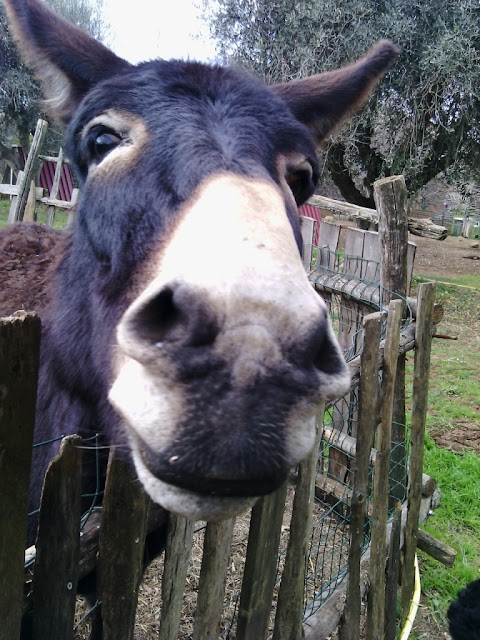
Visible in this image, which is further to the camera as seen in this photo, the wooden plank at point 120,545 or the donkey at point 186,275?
the wooden plank at point 120,545

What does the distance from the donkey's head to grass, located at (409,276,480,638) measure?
357 cm

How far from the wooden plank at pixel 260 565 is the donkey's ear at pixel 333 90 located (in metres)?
2.05

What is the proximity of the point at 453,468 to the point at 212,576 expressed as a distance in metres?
4.36

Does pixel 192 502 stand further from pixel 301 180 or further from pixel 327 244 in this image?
pixel 327 244

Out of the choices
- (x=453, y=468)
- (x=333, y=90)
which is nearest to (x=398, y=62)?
(x=453, y=468)

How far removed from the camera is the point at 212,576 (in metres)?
2.15

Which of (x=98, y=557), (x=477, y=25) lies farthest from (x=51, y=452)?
(x=477, y=25)

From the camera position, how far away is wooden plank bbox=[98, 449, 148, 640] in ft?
5.53

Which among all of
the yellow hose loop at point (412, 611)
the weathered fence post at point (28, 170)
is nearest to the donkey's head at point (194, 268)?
the yellow hose loop at point (412, 611)

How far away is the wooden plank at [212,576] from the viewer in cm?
211

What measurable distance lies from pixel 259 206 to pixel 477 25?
12178 millimetres

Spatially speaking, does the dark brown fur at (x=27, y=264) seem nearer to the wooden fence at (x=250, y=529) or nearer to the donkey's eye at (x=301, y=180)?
the donkey's eye at (x=301, y=180)

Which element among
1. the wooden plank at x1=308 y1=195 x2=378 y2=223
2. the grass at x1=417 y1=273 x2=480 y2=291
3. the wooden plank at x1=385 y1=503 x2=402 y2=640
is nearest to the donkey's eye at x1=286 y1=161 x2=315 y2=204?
the wooden plank at x1=385 y1=503 x2=402 y2=640

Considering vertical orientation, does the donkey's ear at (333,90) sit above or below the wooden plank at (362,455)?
above
